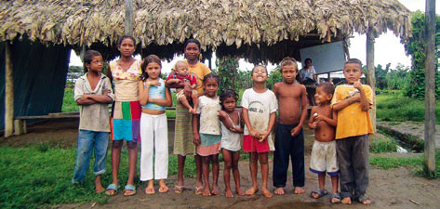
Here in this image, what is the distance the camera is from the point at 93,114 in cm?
→ 304

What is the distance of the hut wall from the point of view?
21.7 ft

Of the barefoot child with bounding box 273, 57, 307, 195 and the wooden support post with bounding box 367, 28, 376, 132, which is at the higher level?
the wooden support post with bounding box 367, 28, 376, 132

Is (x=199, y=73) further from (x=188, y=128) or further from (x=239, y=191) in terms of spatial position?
(x=239, y=191)

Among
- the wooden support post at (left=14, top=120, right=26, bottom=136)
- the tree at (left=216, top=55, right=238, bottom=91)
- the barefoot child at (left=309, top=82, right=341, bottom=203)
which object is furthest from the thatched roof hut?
the tree at (left=216, top=55, right=238, bottom=91)

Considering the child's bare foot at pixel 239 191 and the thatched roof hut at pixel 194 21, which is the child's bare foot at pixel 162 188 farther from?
the thatched roof hut at pixel 194 21

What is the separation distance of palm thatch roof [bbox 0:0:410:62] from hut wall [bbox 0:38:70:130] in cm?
115

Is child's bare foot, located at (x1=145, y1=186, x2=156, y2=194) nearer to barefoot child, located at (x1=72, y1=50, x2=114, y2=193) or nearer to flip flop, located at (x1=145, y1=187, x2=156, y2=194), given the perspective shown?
flip flop, located at (x1=145, y1=187, x2=156, y2=194)

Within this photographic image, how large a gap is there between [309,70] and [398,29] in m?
2.42

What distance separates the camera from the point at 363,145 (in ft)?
9.04

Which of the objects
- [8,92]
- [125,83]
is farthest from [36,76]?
[125,83]

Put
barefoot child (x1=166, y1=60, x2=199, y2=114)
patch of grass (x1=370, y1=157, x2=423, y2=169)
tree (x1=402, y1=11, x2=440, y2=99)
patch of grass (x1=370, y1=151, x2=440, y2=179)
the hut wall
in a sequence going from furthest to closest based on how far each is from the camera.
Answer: tree (x1=402, y1=11, x2=440, y2=99), the hut wall, patch of grass (x1=370, y1=157, x2=423, y2=169), patch of grass (x1=370, y1=151, x2=440, y2=179), barefoot child (x1=166, y1=60, x2=199, y2=114)

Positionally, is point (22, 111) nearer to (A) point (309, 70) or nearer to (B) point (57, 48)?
(B) point (57, 48)

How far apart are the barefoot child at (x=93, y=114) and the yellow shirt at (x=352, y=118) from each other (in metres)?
2.33

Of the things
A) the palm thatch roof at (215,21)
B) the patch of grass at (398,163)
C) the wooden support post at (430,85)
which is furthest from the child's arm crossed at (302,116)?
the palm thatch roof at (215,21)
